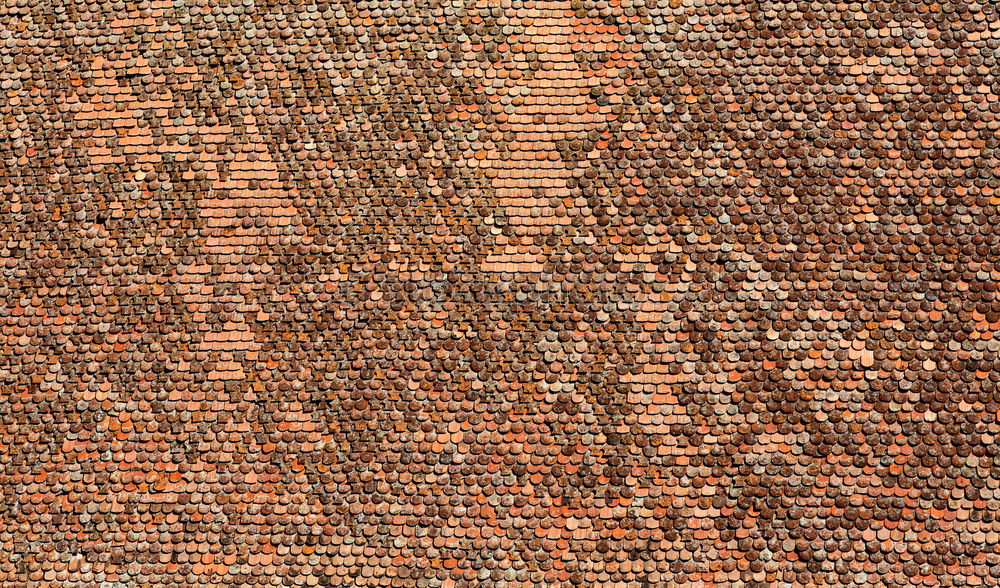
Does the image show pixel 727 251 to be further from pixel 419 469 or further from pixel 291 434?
pixel 291 434

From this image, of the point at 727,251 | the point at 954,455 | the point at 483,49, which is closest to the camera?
the point at 954,455

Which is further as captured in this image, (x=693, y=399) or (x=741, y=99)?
(x=741, y=99)

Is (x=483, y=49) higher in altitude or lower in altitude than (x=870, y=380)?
higher

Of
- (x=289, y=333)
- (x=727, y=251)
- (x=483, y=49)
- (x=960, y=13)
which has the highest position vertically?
(x=960, y=13)

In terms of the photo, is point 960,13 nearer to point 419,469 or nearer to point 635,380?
point 635,380

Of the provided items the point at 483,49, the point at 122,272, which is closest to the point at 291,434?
the point at 122,272

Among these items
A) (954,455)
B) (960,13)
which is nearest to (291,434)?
(954,455)

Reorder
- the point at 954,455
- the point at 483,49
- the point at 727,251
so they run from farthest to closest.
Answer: the point at 483,49 < the point at 727,251 < the point at 954,455
